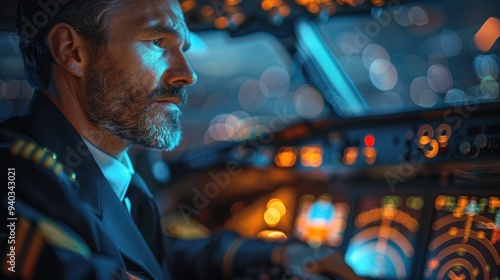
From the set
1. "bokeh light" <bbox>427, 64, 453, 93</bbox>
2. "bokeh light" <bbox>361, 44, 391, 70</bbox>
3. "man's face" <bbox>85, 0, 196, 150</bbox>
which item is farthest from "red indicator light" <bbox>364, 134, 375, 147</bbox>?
"man's face" <bbox>85, 0, 196, 150</bbox>

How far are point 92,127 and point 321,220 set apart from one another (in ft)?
3.61

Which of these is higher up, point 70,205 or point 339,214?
point 70,205

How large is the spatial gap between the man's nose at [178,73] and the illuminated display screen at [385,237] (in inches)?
34.2

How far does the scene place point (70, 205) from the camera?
2.97ft

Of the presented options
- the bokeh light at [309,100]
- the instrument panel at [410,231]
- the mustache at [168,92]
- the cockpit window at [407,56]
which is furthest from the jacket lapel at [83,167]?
the bokeh light at [309,100]

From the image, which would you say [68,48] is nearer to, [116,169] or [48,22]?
[48,22]

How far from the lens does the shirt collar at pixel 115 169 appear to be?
1.10 meters

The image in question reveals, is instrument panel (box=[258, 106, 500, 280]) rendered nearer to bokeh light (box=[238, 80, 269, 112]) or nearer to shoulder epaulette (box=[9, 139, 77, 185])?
shoulder epaulette (box=[9, 139, 77, 185])

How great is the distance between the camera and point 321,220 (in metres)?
1.99

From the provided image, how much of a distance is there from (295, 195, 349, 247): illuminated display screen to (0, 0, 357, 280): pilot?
708mm

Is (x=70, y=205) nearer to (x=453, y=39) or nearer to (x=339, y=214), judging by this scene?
(x=339, y=214)

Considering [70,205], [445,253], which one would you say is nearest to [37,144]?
[70,205]

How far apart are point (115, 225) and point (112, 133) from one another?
0.18 meters

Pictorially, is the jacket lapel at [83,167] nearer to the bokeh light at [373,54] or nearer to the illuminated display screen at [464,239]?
the illuminated display screen at [464,239]
